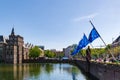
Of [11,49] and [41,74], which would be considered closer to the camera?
[41,74]

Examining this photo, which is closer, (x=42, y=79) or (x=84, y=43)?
(x=42, y=79)

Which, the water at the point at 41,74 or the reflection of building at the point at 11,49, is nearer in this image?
the water at the point at 41,74

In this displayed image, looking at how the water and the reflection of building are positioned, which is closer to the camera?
the water

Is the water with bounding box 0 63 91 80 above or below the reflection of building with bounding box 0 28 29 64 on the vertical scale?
below

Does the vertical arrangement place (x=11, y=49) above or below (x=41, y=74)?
above

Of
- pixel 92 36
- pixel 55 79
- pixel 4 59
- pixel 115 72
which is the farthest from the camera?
pixel 4 59

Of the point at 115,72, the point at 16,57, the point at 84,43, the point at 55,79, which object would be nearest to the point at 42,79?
the point at 55,79

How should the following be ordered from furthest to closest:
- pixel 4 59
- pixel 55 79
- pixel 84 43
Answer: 1. pixel 4 59
2. pixel 84 43
3. pixel 55 79

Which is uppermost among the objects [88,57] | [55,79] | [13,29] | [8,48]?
[13,29]

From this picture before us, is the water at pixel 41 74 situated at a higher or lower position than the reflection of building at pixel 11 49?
lower

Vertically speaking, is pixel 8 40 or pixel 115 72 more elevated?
pixel 8 40

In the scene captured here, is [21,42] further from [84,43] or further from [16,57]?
[84,43]

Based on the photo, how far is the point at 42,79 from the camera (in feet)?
162

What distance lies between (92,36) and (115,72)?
14.3m
